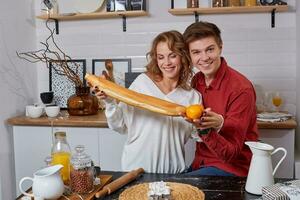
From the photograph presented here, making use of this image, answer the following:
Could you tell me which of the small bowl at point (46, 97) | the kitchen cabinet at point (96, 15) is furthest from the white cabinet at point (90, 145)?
the kitchen cabinet at point (96, 15)

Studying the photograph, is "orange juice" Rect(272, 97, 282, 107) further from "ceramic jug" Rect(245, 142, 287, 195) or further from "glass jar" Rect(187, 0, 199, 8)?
"ceramic jug" Rect(245, 142, 287, 195)

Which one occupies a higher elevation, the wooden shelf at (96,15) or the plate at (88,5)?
the plate at (88,5)

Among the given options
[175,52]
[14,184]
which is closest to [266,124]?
[175,52]

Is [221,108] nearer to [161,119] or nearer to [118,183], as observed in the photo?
[161,119]

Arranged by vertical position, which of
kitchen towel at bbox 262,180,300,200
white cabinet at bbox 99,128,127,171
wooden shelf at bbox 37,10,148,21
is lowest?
white cabinet at bbox 99,128,127,171

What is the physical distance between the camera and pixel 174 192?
143 cm

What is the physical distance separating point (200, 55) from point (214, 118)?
0.39m

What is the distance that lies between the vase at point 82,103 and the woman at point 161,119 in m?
1.11

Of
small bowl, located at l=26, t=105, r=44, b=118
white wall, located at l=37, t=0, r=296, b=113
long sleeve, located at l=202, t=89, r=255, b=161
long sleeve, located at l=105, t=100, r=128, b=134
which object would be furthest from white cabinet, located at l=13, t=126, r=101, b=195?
long sleeve, located at l=202, t=89, r=255, b=161

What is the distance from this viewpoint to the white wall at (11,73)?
2.88 m

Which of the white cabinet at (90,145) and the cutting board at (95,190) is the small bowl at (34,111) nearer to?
the white cabinet at (90,145)

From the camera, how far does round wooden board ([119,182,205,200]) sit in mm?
1376

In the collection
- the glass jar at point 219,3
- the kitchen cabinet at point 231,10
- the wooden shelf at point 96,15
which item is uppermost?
the glass jar at point 219,3

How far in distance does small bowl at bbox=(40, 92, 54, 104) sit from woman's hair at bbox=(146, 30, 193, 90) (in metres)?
1.44
